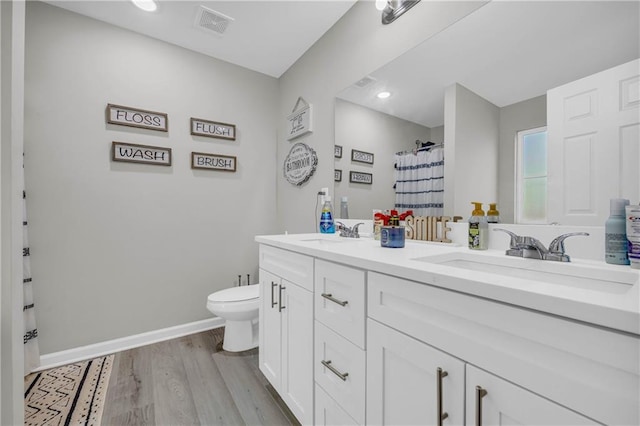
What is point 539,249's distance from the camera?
34.5 inches

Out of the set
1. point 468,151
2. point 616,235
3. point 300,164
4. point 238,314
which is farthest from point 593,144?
point 238,314

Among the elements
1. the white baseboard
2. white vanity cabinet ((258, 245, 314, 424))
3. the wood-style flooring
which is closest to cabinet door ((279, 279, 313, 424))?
white vanity cabinet ((258, 245, 314, 424))

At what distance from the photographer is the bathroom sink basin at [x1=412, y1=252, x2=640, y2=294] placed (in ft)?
2.32

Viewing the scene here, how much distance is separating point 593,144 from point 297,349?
1347 mm

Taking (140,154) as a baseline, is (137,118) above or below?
above

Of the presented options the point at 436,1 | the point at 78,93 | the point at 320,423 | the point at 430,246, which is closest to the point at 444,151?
the point at 430,246

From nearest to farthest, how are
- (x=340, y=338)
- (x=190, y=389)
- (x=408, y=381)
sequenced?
(x=408, y=381) → (x=340, y=338) → (x=190, y=389)

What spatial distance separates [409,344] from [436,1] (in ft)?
5.15

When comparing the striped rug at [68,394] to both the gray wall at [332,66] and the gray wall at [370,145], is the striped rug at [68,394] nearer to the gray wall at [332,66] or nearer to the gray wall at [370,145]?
the gray wall at [332,66]

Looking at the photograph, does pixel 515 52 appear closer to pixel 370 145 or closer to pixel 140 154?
pixel 370 145

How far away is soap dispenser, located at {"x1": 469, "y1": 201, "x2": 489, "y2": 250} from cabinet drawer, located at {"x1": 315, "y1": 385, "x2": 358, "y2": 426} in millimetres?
812

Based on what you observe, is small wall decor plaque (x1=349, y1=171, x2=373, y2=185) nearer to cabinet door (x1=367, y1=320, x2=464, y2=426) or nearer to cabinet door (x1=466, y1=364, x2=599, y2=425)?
cabinet door (x1=367, y1=320, x2=464, y2=426)

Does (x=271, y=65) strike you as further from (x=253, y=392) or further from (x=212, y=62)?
(x=253, y=392)

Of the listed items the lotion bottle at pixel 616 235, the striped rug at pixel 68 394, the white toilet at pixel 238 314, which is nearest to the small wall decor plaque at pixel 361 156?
the lotion bottle at pixel 616 235
